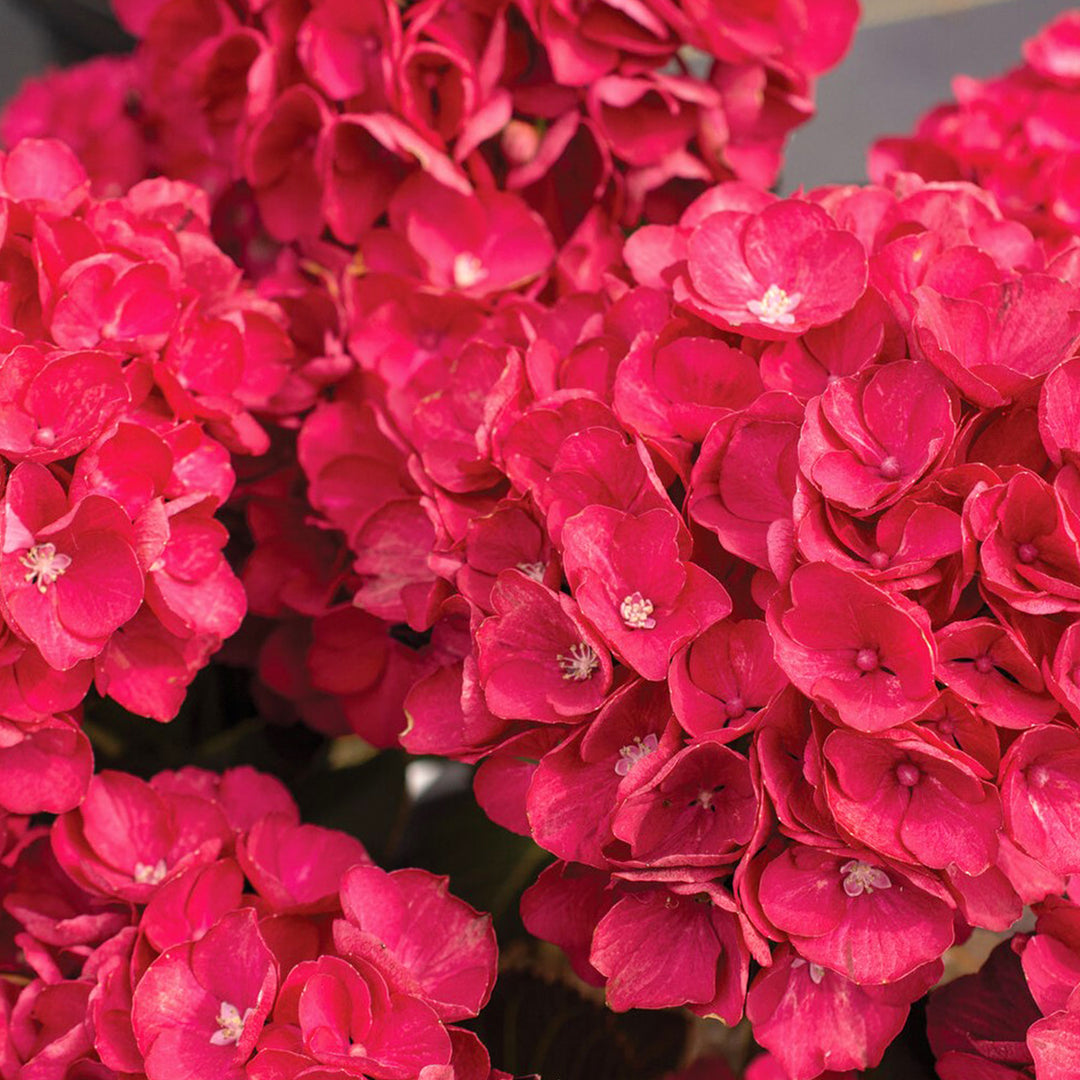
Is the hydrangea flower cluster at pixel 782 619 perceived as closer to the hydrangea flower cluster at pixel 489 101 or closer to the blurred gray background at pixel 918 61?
the hydrangea flower cluster at pixel 489 101

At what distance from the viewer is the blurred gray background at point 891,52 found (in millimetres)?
1086

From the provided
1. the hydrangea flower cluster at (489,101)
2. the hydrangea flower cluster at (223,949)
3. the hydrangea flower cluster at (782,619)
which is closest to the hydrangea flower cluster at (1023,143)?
the hydrangea flower cluster at (489,101)

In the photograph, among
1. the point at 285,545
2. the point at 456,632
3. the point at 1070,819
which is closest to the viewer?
the point at 1070,819

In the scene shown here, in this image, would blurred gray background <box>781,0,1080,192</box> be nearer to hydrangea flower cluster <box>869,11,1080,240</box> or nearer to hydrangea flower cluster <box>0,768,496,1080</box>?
hydrangea flower cluster <box>869,11,1080,240</box>

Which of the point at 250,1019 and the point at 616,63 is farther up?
the point at 616,63

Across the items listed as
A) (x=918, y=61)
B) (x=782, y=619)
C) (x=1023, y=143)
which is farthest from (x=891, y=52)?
(x=782, y=619)

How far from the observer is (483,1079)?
44 cm

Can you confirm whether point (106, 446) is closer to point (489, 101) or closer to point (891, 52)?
point (489, 101)

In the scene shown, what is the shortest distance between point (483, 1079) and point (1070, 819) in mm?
204

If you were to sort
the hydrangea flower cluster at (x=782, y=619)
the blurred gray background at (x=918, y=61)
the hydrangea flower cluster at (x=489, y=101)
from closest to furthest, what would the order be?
the hydrangea flower cluster at (x=782, y=619)
the hydrangea flower cluster at (x=489, y=101)
the blurred gray background at (x=918, y=61)

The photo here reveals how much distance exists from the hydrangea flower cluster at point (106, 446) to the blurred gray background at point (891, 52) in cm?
64

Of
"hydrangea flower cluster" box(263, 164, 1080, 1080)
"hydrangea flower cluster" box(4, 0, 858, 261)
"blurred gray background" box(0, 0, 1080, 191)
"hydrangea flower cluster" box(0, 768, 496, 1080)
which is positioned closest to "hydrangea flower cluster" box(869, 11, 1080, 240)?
"hydrangea flower cluster" box(4, 0, 858, 261)

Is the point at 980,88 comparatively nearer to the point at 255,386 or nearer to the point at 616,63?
the point at 616,63

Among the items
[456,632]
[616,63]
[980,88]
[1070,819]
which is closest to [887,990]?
[1070,819]
